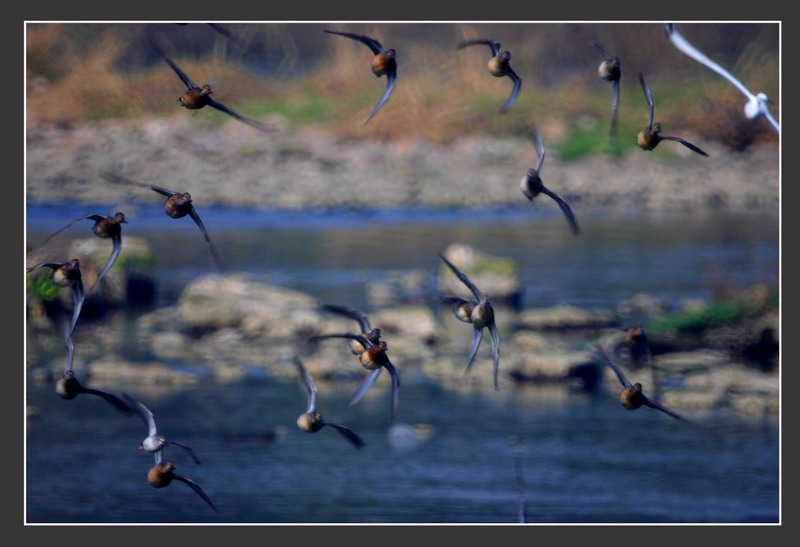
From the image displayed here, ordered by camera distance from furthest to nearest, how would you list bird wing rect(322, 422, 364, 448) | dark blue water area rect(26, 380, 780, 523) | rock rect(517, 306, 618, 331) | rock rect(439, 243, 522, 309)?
rock rect(439, 243, 522, 309) < rock rect(517, 306, 618, 331) < dark blue water area rect(26, 380, 780, 523) < bird wing rect(322, 422, 364, 448)

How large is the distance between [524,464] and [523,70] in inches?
178

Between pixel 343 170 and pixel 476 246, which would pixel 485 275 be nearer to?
pixel 476 246

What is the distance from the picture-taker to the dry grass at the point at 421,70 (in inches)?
664

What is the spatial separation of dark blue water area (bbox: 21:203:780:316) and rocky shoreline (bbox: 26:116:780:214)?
22 cm

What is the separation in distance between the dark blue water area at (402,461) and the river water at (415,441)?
2 cm

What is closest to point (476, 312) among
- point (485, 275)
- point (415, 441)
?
point (415, 441)

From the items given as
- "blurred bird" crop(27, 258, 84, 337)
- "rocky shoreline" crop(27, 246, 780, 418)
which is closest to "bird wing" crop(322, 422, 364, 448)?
"blurred bird" crop(27, 258, 84, 337)

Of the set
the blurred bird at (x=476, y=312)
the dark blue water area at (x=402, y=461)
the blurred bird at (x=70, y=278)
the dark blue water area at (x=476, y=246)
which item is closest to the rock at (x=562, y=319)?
the dark blue water area at (x=476, y=246)

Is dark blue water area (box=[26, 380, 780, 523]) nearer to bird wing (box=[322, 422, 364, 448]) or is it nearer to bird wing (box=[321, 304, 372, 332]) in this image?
bird wing (box=[321, 304, 372, 332])

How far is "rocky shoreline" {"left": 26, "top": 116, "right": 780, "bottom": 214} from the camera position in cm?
2008

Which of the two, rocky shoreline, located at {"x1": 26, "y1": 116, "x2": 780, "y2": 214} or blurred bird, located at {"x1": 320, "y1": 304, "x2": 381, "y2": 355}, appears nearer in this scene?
blurred bird, located at {"x1": 320, "y1": 304, "x2": 381, "y2": 355}

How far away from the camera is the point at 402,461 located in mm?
16359

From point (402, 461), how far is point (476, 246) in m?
6.01

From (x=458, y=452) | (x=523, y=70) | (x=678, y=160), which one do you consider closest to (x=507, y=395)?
(x=458, y=452)
